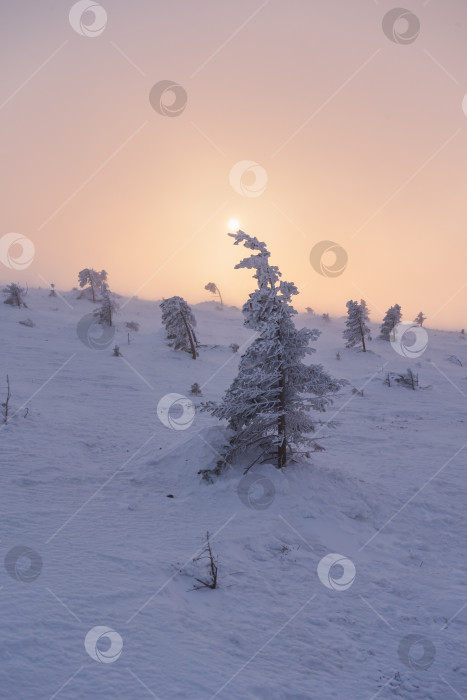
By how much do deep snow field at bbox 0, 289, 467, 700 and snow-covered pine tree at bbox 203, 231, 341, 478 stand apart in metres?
1.00

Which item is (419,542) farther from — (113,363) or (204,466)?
(113,363)

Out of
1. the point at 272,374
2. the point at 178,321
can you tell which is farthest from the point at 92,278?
the point at 272,374

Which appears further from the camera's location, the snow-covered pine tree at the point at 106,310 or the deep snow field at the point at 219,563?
the snow-covered pine tree at the point at 106,310

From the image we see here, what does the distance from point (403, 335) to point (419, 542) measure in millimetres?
52483

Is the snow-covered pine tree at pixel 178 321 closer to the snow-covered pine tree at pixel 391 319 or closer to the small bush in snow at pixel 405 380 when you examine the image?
the small bush in snow at pixel 405 380

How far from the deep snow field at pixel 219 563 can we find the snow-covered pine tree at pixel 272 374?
1000mm

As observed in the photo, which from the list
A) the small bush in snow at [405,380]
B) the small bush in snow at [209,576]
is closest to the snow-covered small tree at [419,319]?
the small bush in snow at [405,380]

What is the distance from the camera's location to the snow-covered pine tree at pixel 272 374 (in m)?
10.7

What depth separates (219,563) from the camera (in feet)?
24.3

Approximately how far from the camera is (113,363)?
2831 cm

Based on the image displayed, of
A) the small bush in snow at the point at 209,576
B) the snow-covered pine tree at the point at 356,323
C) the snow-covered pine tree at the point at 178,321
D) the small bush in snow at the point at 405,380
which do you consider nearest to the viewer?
the small bush in snow at the point at 209,576

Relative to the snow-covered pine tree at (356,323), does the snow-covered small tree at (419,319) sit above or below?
above

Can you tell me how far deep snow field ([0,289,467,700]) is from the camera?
4.73 metres

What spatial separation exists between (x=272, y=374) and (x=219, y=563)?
16.1 ft
